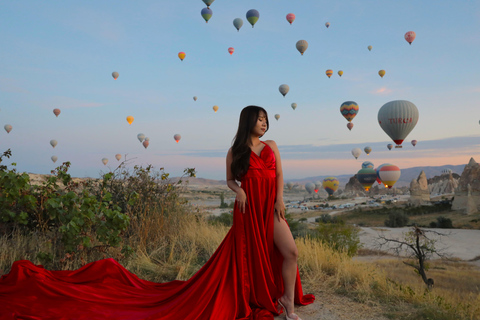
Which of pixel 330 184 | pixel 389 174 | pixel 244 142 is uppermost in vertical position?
pixel 244 142

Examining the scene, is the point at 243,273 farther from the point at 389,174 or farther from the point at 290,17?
the point at 389,174

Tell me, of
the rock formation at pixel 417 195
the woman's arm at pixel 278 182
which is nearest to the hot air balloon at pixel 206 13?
the woman's arm at pixel 278 182

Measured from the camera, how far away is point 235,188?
3951 mm

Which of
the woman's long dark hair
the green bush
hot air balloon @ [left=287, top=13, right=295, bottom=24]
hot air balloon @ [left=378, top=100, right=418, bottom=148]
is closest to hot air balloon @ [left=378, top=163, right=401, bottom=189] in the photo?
the green bush

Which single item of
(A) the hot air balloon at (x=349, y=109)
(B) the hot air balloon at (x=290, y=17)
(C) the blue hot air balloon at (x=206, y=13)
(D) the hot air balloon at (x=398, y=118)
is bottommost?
(D) the hot air balloon at (x=398, y=118)

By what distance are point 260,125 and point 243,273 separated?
1529mm

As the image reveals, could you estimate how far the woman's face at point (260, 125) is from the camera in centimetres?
398

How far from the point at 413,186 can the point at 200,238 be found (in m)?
60.3

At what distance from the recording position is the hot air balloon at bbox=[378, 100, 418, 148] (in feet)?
116

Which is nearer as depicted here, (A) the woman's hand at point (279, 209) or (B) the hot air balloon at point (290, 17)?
(A) the woman's hand at point (279, 209)

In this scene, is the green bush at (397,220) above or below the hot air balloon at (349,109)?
below

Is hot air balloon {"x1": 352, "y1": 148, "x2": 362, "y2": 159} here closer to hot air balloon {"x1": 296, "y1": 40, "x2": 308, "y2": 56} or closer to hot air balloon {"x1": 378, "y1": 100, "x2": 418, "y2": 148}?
hot air balloon {"x1": 378, "y1": 100, "x2": 418, "y2": 148}

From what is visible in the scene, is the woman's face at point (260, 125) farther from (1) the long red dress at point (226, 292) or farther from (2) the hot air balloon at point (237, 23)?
(2) the hot air balloon at point (237, 23)

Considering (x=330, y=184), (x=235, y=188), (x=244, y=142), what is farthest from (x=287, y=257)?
(x=330, y=184)
